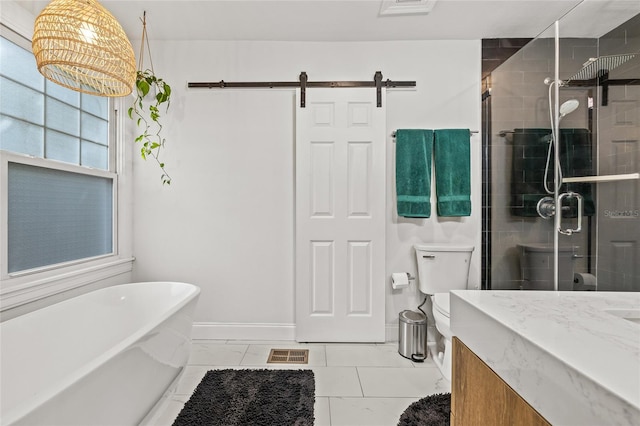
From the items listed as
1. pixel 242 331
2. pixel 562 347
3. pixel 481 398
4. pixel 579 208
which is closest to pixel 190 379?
pixel 242 331

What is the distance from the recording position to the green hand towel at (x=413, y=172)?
235 cm

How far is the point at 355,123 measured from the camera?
241cm

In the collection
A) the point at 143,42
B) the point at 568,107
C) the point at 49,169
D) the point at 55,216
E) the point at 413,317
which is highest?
the point at 143,42

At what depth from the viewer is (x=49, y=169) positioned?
6.04 ft

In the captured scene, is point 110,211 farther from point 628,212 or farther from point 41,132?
point 628,212

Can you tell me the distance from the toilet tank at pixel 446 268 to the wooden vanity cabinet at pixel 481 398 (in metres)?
1.62

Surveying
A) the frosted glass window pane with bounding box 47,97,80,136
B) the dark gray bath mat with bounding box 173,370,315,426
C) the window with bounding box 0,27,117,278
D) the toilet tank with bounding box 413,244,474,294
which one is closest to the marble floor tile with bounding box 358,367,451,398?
the dark gray bath mat with bounding box 173,370,315,426

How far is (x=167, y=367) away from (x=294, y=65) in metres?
2.27

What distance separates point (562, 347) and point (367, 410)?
1450 millimetres

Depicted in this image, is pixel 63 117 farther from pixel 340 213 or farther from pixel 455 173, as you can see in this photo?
pixel 455 173

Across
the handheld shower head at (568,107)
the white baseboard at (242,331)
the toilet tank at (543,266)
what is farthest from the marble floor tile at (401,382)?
the handheld shower head at (568,107)

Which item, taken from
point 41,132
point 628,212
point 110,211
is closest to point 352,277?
point 628,212

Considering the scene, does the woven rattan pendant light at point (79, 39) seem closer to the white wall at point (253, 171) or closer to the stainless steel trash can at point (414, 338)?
the white wall at point (253, 171)

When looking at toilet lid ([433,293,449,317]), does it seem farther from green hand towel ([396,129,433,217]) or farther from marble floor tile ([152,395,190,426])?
marble floor tile ([152,395,190,426])
